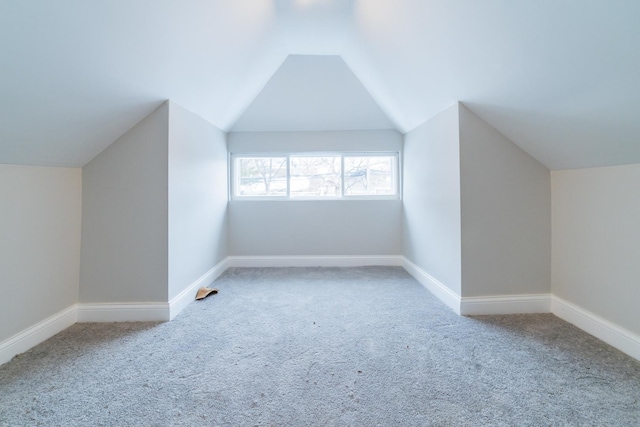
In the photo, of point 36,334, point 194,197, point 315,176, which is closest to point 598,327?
point 315,176

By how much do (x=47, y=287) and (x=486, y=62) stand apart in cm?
340

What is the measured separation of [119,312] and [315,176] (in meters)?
2.71

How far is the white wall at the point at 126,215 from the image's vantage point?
2.11m

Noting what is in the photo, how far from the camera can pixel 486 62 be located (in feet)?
5.51


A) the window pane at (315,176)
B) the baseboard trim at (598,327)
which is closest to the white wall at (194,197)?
the window pane at (315,176)

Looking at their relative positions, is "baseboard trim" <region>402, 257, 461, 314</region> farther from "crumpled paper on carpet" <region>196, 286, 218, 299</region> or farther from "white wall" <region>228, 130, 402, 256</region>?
"crumpled paper on carpet" <region>196, 286, 218, 299</region>

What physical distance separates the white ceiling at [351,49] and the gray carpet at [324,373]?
1297 mm

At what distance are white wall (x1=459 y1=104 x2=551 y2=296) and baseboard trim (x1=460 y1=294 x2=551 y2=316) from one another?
6 centimetres

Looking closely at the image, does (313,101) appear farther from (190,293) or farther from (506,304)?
(506,304)

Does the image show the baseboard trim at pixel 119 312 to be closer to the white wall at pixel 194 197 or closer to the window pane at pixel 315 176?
the white wall at pixel 194 197

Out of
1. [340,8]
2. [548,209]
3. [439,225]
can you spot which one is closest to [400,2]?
[340,8]

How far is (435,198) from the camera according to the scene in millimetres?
2676

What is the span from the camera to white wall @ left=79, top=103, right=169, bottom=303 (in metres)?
2.11

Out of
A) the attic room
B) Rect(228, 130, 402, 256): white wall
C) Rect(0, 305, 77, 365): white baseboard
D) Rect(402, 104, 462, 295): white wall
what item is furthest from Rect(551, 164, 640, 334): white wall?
Rect(0, 305, 77, 365): white baseboard
